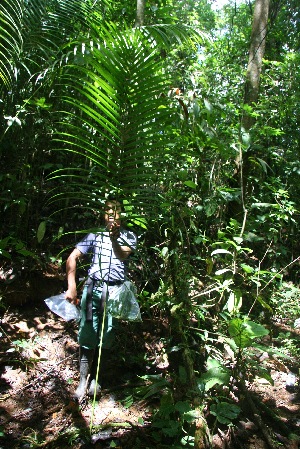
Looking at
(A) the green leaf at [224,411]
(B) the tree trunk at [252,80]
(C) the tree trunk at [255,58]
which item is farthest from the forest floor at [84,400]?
(C) the tree trunk at [255,58]

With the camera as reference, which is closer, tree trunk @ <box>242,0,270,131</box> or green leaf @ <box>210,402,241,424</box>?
green leaf @ <box>210,402,241,424</box>

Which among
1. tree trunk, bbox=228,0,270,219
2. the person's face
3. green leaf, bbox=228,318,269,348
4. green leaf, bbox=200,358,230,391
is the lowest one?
green leaf, bbox=200,358,230,391

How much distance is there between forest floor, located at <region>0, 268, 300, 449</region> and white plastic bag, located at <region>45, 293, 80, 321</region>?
62 cm

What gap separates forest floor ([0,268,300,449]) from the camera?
2299 millimetres

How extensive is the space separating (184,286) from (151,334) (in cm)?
89

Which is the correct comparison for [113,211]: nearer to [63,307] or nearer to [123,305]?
[123,305]

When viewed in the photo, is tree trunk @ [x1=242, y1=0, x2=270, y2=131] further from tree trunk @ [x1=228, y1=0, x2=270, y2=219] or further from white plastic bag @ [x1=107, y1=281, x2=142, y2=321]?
white plastic bag @ [x1=107, y1=281, x2=142, y2=321]

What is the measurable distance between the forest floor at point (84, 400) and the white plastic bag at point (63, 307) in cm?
62

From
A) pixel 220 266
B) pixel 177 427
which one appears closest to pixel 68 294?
pixel 177 427

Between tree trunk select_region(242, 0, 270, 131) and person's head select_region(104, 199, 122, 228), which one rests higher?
tree trunk select_region(242, 0, 270, 131)

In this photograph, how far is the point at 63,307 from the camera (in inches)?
98.0

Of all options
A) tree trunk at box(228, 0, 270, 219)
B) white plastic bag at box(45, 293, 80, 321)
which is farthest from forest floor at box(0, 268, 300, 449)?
tree trunk at box(228, 0, 270, 219)

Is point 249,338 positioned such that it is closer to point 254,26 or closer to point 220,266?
point 220,266

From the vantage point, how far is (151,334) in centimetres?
347
